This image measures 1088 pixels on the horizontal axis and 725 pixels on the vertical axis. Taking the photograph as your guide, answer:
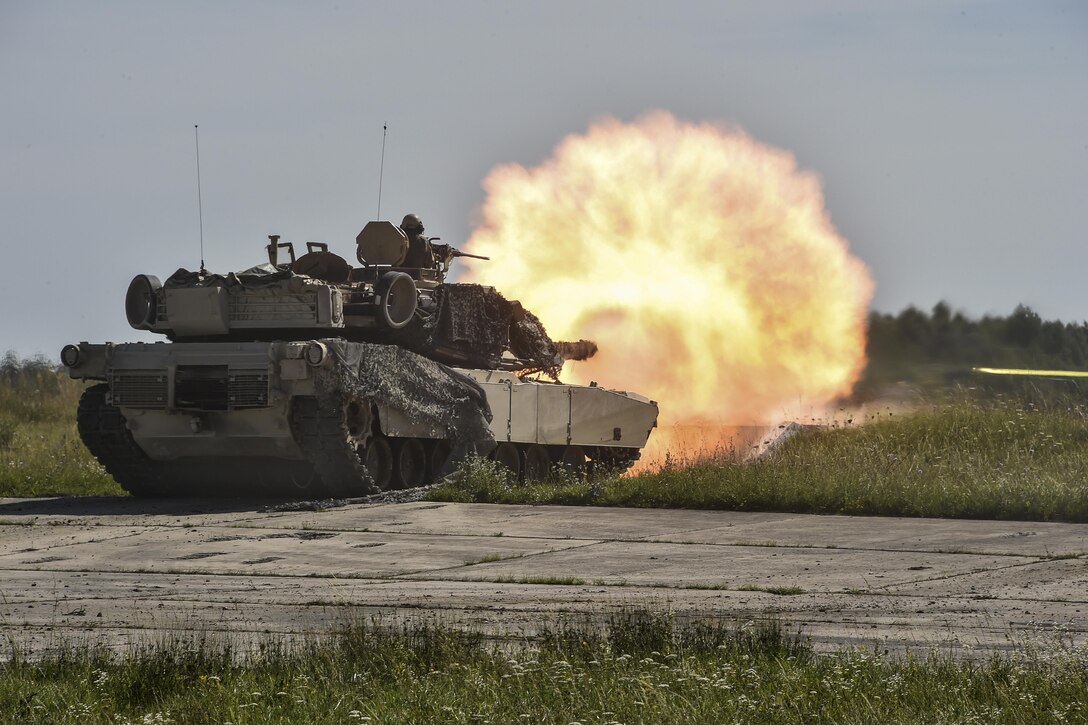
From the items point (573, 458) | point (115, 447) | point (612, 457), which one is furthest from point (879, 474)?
point (115, 447)

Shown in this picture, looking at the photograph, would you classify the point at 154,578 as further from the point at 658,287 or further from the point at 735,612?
the point at 658,287

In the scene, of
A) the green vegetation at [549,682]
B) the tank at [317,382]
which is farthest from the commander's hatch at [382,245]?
the green vegetation at [549,682]

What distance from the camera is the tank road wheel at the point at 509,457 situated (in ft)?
72.2

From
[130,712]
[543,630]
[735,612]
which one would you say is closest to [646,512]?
[735,612]

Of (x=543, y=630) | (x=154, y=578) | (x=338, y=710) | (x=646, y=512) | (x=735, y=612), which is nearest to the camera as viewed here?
(x=338, y=710)

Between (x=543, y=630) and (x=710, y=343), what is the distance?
760 inches

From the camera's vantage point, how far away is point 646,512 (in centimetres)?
1667

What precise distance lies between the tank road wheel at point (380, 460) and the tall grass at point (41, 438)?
4019mm

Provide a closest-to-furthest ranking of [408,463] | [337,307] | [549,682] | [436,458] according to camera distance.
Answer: [549,682]
[337,307]
[408,463]
[436,458]

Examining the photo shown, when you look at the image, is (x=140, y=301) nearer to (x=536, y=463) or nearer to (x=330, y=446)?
(x=330, y=446)

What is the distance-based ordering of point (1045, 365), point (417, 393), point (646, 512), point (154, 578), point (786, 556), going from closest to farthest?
point (154, 578) → point (786, 556) → point (646, 512) → point (417, 393) → point (1045, 365)

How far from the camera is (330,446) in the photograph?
18.4 m

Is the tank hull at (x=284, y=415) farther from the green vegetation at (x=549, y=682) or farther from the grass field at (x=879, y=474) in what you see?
the green vegetation at (x=549, y=682)

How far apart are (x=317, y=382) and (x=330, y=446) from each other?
0.74m
